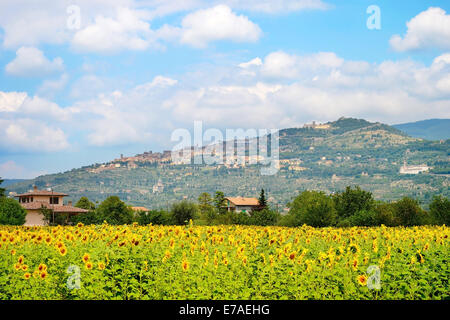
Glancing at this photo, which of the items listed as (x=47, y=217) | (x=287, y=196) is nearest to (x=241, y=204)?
(x=47, y=217)

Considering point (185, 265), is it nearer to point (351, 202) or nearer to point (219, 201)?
point (351, 202)

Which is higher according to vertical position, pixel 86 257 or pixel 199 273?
pixel 86 257

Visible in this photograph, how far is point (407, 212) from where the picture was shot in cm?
3384

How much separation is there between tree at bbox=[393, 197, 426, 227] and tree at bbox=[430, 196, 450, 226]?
2555mm

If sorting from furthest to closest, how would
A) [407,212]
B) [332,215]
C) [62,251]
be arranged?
[407,212]
[332,215]
[62,251]

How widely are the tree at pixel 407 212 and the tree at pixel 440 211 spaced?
255 centimetres

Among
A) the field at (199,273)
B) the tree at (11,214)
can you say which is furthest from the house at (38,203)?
the field at (199,273)

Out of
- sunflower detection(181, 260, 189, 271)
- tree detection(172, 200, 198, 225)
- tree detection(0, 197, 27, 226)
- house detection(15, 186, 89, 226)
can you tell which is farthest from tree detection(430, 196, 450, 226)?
house detection(15, 186, 89, 226)

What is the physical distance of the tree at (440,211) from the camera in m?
28.4

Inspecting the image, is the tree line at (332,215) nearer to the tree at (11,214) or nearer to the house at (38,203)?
the tree at (11,214)

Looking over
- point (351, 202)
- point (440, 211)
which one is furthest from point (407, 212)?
point (351, 202)

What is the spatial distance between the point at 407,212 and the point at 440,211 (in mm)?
4924
